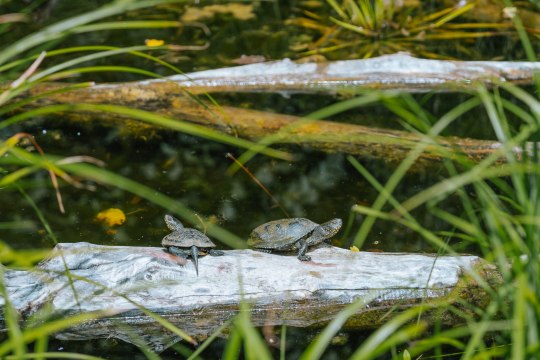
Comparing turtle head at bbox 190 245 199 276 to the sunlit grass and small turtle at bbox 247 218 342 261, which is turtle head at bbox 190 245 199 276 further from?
the sunlit grass

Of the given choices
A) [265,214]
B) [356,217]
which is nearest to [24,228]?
[265,214]

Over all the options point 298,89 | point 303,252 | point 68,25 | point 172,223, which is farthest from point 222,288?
point 298,89

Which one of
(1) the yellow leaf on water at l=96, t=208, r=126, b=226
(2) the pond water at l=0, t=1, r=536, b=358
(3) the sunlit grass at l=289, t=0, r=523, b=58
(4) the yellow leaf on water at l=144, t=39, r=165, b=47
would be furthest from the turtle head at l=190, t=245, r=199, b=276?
(4) the yellow leaf on water at l=144, t=39, r=165, b=47

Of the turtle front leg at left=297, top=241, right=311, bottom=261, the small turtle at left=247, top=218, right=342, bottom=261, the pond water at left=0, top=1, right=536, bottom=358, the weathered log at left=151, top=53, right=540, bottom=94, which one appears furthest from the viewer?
the weathered log at left=151, top=53, right=540, bottom=94

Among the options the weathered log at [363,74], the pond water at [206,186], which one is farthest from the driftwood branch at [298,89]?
the pond water at [206,186]

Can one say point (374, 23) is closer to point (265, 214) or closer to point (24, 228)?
point (265, 214)

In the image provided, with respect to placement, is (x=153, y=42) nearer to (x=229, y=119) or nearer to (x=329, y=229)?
(x=229, y=119)

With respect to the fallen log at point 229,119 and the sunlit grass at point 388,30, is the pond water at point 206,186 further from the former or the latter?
the sunlit grass at point 388,30
